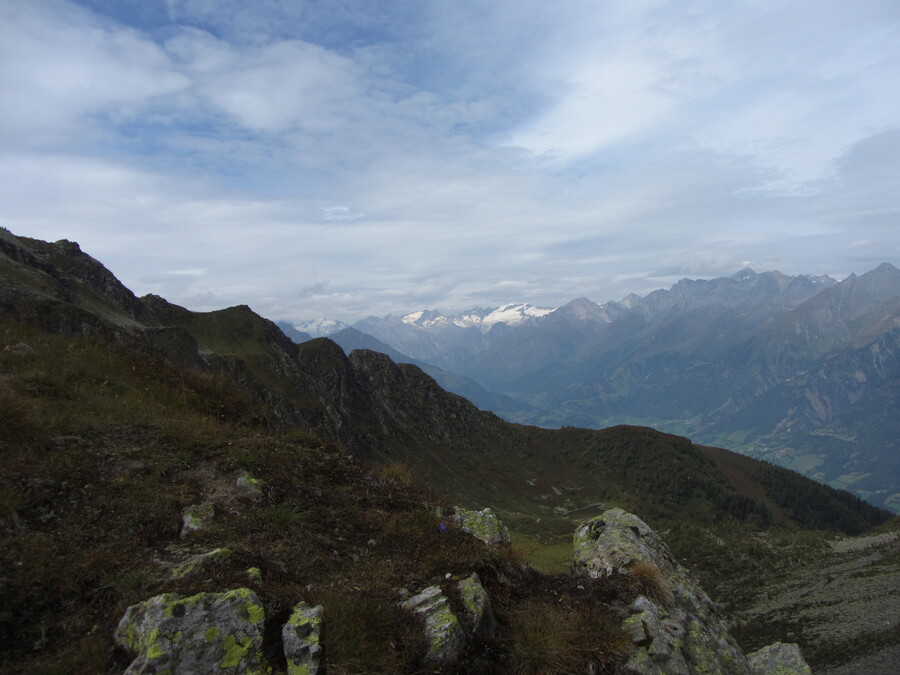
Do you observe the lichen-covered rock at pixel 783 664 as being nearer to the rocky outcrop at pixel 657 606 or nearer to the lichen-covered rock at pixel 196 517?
the rocky outcrop at pixel 657 606

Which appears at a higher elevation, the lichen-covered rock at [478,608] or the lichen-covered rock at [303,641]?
the lichen-covered rock at [303,641]

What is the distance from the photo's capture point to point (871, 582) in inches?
1620

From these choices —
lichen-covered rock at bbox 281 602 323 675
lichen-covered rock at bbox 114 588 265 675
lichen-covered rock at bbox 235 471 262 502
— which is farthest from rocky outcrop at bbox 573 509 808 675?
lichen-covered rock at bbox 235 471 262 502

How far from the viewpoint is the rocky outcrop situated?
716 cm

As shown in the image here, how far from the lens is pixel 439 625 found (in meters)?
6.33

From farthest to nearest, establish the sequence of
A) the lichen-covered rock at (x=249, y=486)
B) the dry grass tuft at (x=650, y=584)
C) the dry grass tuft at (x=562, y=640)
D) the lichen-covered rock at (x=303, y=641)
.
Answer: the lichen-covered rock at (x=249, y=486)
the dry grass tuft at (x=650, y=584)
the dry grass tuft at (x=562, y=640)
the lichen-covered rock at (x=303, y=641)

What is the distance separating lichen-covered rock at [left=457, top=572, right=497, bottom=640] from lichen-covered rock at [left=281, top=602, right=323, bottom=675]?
2201 millimetres

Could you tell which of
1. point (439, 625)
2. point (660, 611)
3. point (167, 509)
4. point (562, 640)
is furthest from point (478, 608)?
point (167, 509)

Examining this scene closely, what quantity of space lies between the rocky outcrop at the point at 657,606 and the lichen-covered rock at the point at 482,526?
203 centimetres

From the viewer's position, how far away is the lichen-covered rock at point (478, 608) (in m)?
6.61

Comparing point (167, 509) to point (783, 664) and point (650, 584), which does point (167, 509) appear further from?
point (783, 664)

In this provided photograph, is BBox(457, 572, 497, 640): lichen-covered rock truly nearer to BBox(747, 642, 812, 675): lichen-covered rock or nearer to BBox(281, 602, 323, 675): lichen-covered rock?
BBox(281, 602, 323, 675): lichen-covered rock

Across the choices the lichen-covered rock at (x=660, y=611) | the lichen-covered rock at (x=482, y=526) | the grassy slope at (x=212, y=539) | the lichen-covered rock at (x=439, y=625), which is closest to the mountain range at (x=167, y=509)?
the grassy slope at (x=212, y=539)

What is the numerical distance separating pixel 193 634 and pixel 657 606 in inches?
290
